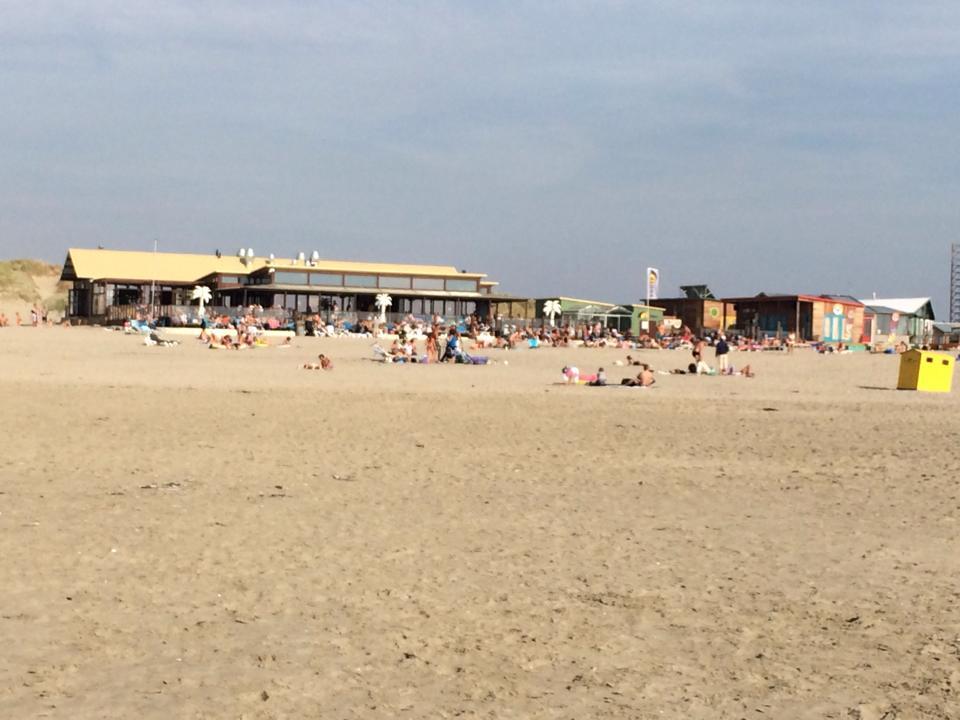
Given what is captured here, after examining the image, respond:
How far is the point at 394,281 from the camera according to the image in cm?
5412

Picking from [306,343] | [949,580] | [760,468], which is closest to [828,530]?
[949,580]

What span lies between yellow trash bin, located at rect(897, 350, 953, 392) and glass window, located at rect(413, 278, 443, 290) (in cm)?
3471

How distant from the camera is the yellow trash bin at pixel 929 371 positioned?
21.8 meters

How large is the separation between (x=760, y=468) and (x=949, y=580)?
4.48 m

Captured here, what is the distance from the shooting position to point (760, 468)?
10.4 metres

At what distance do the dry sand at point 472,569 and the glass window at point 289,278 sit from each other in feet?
126

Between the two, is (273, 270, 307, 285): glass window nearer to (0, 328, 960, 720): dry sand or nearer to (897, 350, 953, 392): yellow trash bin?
(897, 350, 953, 392): yellow trash bin

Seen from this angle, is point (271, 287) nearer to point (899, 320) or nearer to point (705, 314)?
point (705, 314)

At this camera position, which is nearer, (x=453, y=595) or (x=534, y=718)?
(x=534, y=718)

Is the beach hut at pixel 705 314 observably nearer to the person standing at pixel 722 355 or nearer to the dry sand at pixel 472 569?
the person standing at pixel 722 355

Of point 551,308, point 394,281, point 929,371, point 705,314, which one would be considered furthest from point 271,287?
point 929,371

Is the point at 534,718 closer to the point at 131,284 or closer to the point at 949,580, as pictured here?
the point at 949,580

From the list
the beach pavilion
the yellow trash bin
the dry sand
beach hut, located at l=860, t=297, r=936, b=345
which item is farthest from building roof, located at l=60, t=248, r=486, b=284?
the dry sand

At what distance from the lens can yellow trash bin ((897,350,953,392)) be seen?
71.6ft
